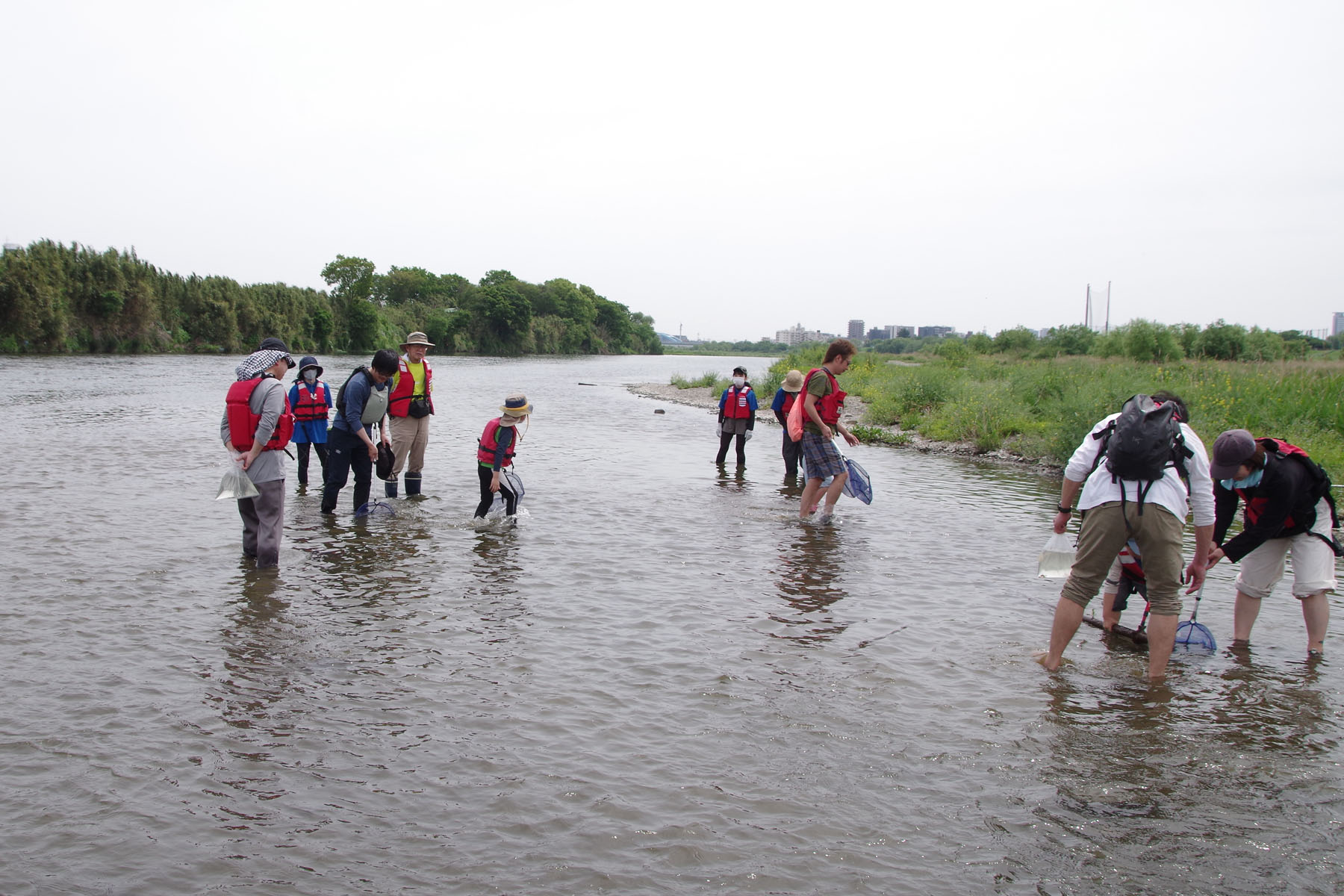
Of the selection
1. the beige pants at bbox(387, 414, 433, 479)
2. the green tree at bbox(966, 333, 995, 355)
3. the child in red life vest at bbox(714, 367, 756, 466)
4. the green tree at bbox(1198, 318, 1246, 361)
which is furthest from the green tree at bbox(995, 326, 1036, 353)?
the beige pants at bbox(387, 414, 433, 479)

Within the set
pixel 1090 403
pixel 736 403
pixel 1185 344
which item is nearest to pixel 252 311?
pixel 1185 344

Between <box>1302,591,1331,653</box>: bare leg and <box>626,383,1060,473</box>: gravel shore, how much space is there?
10.00 m

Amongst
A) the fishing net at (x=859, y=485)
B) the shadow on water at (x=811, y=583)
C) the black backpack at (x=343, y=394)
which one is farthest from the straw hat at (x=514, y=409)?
the fishing net at (x=859, y=485)

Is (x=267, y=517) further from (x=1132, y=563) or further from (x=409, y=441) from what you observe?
(x=1132, y=563)

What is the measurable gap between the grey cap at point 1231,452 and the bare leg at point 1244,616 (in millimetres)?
1160

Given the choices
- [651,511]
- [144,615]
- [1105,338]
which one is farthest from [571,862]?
[1105,338]

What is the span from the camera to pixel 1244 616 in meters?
6.27

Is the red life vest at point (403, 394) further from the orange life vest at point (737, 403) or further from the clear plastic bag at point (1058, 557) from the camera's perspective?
the clear plastic bag at point (1058, 557)

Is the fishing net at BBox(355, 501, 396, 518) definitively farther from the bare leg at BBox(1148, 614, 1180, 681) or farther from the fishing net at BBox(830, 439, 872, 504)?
the bare leg at BBox(1148, 614, 1180, 681)

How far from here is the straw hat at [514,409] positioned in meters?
8.79

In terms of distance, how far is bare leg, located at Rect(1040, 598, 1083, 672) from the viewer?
17.9 feet

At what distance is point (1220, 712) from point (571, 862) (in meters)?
3.86

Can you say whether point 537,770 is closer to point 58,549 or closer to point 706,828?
point 706,828

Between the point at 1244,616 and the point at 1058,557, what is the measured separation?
1.29m
